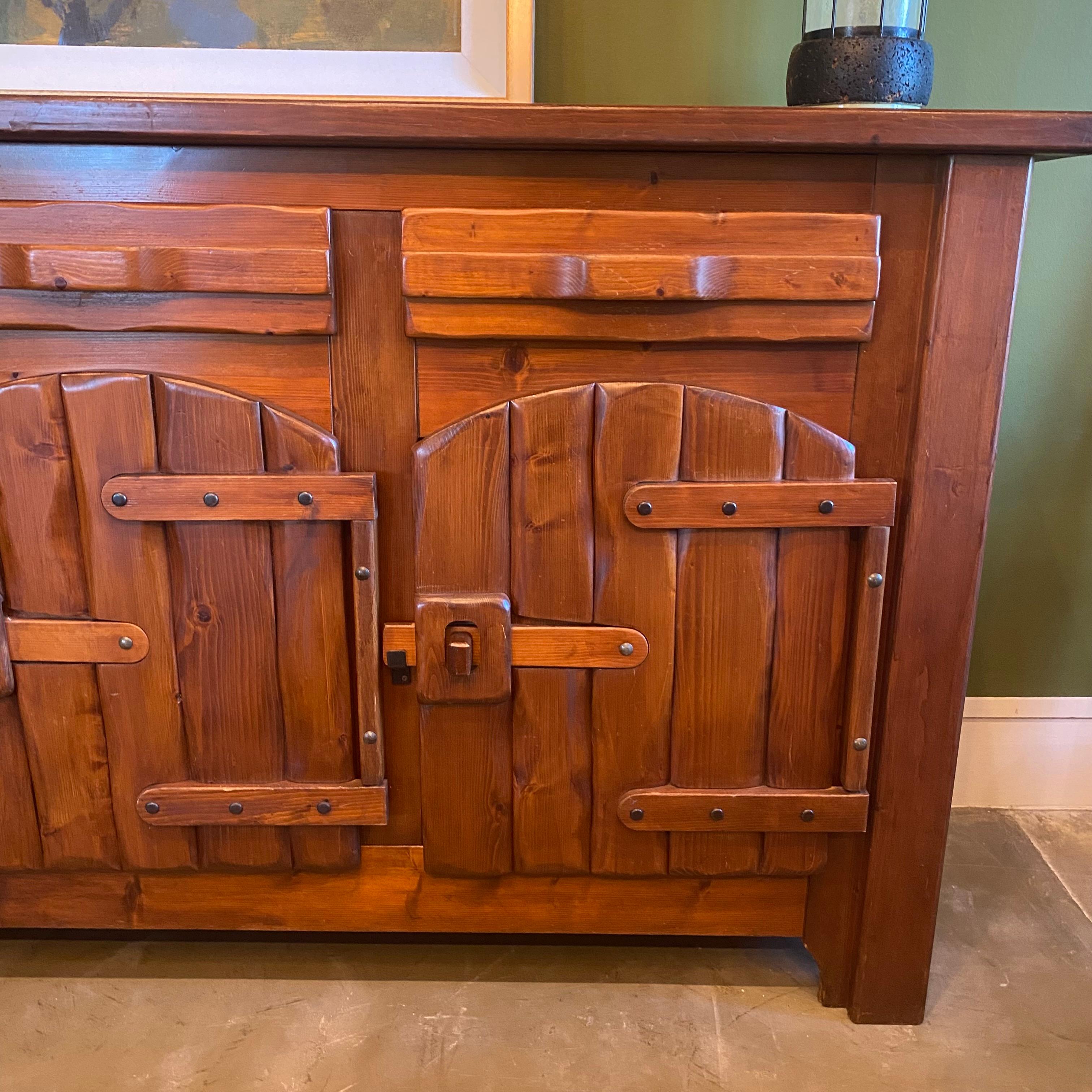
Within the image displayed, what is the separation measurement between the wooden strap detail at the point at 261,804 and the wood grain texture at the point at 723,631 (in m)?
0.41

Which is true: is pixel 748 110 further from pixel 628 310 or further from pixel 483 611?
pixel 483 611

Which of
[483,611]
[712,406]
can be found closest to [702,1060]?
[483,611]

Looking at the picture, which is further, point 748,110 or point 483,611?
point 483,611

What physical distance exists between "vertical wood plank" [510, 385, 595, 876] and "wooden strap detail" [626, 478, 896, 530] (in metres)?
0.08

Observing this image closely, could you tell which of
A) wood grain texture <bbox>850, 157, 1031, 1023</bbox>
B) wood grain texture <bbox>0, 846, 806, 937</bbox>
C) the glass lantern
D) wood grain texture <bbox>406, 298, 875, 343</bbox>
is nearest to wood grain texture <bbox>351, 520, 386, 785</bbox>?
wood grain texture <bbox>0, 846, 806, 937</bbox>

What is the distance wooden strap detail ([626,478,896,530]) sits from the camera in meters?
1.04

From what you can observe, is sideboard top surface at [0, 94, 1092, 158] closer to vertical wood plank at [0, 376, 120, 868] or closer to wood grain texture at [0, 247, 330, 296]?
wood grain texture at [0, 247, 330, 296]

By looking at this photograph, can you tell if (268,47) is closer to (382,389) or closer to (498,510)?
(382,389)

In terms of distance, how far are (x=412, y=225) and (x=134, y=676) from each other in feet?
2.10

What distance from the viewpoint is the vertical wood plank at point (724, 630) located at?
3.41ft

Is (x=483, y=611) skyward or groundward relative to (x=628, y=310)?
groundward

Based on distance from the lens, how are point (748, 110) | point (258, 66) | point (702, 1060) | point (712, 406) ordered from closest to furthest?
point (748, 110)
point (712, 406)
point (702, 1060)
point (258, 66)

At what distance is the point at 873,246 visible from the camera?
99cm

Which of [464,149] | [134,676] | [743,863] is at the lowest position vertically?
[743,863]
